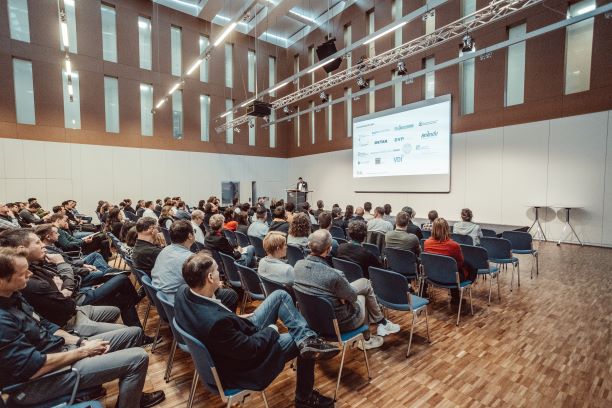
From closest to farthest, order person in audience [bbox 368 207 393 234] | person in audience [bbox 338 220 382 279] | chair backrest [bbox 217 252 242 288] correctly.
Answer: person in audience [bbox 338 220 382 279], chair backrest [bbox 217 252 242 288], person in audience [bbox 368 207 393 234]

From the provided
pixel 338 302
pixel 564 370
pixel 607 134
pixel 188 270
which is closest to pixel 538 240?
pixel 607 134

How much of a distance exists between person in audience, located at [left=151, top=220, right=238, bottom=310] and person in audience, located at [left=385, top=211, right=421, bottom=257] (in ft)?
8.56

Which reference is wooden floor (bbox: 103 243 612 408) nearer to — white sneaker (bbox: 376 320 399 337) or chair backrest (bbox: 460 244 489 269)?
white sneaker (bbox: 376 320 399 337)

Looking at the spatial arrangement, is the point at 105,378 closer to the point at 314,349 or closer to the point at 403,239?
the point at 314,349

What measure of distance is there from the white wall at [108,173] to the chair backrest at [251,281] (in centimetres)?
1098

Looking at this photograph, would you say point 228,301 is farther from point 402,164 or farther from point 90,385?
point 402,164

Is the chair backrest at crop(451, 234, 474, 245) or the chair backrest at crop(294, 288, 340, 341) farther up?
the chair backrest at crop(451, 234, 474, 245)

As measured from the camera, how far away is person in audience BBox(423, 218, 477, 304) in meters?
3.63

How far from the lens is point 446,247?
364 centimetres

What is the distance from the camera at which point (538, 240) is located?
27.9ft

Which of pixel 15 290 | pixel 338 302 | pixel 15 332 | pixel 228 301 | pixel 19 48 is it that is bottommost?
pixel 228 301

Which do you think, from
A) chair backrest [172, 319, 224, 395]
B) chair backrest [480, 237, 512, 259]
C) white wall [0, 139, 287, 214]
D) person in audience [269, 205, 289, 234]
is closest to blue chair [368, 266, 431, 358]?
chair backrest [172, 319, 224, 395]

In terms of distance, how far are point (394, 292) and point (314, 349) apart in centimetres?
127

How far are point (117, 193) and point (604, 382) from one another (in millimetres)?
13876
